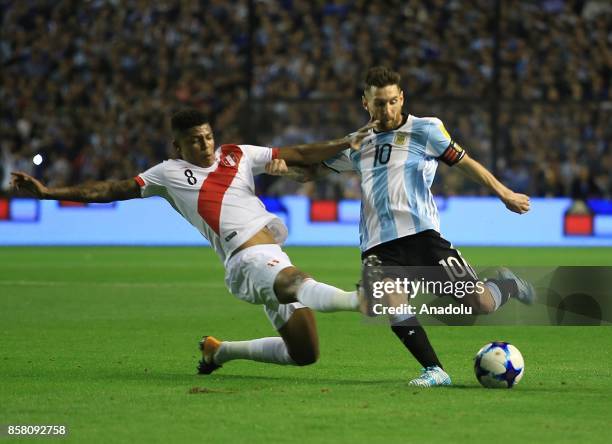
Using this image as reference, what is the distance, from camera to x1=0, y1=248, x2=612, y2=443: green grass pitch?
18.9 ft

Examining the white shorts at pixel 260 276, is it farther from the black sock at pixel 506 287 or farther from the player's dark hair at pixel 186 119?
the black sock at pixel 506 287

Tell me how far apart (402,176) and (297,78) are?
635 inches

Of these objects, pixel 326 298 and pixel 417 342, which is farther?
pixel 417 342

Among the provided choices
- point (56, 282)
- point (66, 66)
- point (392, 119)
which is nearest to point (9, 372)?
point (392, 119)

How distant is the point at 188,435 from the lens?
5.60 meters

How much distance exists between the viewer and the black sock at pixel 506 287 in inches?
301

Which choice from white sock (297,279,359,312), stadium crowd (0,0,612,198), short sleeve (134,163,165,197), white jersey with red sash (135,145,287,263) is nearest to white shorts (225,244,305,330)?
white jersey with red sash (135,145,287,263)

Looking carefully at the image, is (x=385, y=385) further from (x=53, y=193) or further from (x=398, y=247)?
(x=53, y=193)

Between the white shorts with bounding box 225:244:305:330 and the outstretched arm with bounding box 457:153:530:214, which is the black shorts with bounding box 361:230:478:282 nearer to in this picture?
the outstretched arm with bounding box 457:153:530:214

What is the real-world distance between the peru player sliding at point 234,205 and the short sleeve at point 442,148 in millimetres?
454

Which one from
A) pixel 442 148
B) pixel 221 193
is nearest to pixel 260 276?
pixel 221 193

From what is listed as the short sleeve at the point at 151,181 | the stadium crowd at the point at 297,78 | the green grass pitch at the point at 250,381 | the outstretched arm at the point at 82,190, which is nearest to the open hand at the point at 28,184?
the outstretched arm at the point at 82,190

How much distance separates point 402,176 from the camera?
7.51 metres

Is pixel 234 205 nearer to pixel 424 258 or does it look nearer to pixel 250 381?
pixel 250 381
